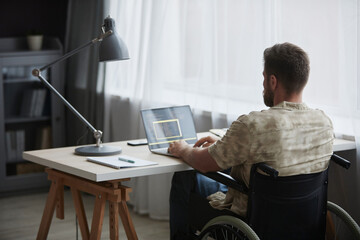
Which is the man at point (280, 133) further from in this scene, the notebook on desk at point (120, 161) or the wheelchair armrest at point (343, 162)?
the notebook on desk at point (120, 161)

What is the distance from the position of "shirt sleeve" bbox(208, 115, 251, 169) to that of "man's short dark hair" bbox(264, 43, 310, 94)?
9.2 inches

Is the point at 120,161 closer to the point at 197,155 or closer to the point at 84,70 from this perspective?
the point at 197,155

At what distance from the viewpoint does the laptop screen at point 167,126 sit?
3.14 m

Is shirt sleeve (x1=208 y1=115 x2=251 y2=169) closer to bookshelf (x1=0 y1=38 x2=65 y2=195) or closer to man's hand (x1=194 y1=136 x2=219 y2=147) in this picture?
man's hand (x1=194 y1=136 x2=219 y2=147)

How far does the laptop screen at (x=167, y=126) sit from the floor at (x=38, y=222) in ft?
2.98

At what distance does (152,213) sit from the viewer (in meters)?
4.33

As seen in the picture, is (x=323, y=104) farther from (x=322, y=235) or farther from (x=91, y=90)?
(x=91, y=90)

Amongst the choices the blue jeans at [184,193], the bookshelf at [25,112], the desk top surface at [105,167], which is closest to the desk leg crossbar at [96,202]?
the desk top surface at [105,167]

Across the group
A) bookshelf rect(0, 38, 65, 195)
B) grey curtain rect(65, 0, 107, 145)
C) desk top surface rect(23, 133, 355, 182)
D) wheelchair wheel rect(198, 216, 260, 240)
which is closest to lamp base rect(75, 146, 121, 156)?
desk top surface rect(23, 133, 355, 182)

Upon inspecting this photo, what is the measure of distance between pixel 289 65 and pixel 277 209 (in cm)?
59

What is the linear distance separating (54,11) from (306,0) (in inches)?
111

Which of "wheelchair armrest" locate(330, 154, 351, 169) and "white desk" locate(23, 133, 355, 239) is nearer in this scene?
"wheelchair armrest" locate(330, 154, 351, 169)

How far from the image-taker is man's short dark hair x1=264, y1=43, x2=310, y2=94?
8.27ft

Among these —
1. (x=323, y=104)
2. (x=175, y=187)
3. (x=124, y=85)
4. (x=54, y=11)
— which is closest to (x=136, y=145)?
(x=175, y=187)
